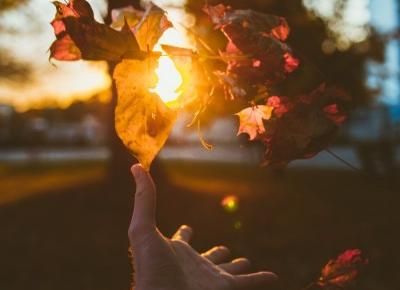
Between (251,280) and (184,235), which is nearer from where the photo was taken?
(251,280)

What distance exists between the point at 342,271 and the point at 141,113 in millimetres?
851

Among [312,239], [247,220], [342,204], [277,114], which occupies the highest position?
[277,114]

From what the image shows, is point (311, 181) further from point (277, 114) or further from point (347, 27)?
point (277, 114)

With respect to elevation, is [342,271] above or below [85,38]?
below

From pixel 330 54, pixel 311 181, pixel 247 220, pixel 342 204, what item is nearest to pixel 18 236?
pixel 247 220

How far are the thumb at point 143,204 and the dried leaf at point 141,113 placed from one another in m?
0.19

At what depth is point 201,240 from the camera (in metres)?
6.82

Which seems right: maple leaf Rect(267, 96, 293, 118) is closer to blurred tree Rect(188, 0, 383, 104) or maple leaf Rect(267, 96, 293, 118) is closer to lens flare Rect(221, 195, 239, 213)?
lens flare Rect(221, 195, 239, 213)

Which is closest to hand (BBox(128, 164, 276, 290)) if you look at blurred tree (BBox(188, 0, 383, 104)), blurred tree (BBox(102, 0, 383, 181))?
blurred tree (BBox(102, 0, 383, 181))

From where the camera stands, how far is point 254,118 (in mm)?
1165

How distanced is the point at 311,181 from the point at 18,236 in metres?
8.91

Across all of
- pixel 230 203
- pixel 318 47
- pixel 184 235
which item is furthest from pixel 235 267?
pixel 318 47

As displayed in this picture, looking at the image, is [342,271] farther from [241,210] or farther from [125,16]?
[241,210]

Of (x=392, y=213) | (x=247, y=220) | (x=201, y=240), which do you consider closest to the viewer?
(x=201, y=240)
